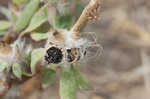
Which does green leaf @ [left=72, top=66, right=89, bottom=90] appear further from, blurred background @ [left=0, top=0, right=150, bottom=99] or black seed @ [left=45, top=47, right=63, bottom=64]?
blurred background @ [left=0, top=0, right=150, bottom=99]

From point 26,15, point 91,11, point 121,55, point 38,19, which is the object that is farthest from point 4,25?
A: point 121,55

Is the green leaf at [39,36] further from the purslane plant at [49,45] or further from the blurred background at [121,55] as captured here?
the blurred background at [121,55]

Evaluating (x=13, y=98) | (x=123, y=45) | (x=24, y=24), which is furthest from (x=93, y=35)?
(x=123, y=45)

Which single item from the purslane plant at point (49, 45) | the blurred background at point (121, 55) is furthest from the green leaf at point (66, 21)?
the blurred background at point (121, 55)

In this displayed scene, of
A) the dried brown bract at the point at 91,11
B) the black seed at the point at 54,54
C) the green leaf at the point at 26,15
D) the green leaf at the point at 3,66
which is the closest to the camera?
the dried brown bract at the point at 91,11

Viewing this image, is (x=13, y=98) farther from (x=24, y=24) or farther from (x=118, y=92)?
(x=118, y=92)

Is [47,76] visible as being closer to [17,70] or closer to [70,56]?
[17,70]

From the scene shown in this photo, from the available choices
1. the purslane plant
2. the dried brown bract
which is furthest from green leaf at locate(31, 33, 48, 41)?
the dried brown bract
